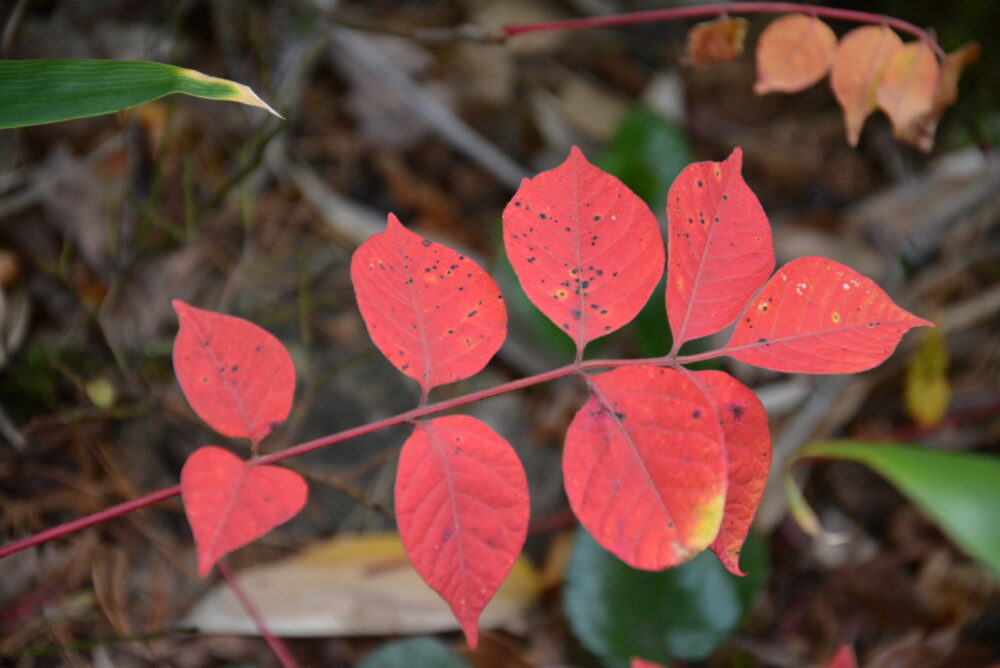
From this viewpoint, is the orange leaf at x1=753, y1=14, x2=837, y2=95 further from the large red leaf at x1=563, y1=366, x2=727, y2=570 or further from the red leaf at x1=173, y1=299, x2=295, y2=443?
the red leaf at x1=173, y1=299, x2=295, y2=443

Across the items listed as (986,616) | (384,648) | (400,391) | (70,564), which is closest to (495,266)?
(400,391)

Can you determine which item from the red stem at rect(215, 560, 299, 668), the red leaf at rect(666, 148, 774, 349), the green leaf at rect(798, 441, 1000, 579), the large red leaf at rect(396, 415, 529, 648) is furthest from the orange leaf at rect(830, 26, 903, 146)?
the red stem at rect(215, 560, 299, 668)

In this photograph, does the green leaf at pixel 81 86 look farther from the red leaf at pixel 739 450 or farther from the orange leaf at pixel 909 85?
the orange leaf at pixel 909 85

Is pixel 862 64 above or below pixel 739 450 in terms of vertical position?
above

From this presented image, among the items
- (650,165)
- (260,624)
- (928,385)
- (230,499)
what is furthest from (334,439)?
(928,385)

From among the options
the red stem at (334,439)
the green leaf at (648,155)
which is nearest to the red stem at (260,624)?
the red stem at (334,439)

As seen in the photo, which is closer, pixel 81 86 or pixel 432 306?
pixel 432 306

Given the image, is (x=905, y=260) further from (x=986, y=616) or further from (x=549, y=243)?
(x=549, y=243)

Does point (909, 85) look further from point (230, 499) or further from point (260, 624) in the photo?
point (260, 624)

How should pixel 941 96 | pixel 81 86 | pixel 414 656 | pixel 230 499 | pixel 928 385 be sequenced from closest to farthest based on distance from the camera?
1. pixel 230 499
2. pixel 81 86
3. pixel 941 96
4. pixel 414 656
5. pixel 928 385
